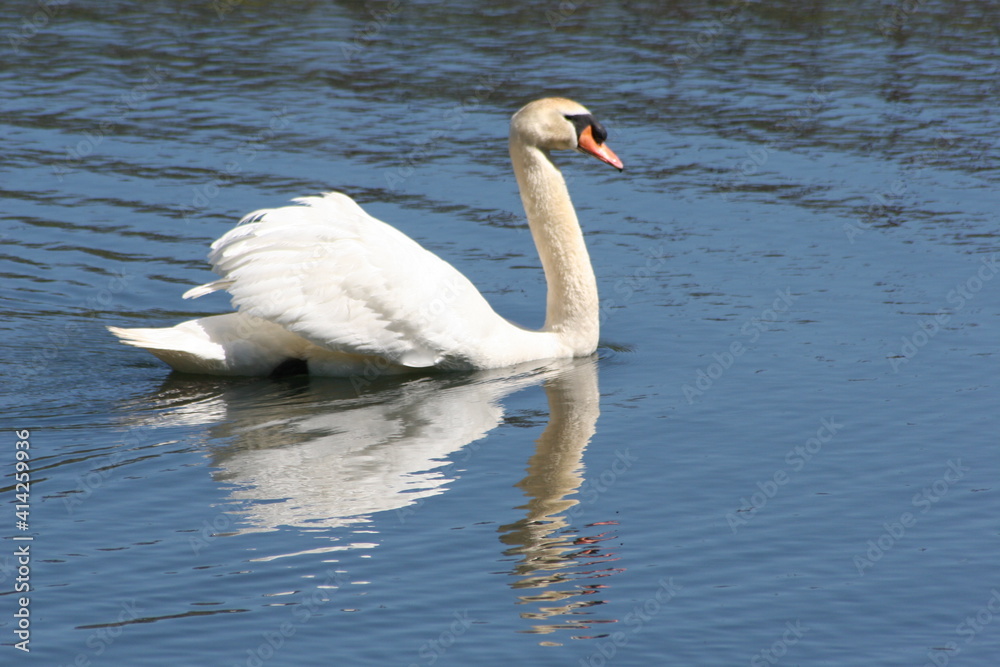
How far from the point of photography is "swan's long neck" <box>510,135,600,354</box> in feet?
34.6

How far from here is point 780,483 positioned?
819cm

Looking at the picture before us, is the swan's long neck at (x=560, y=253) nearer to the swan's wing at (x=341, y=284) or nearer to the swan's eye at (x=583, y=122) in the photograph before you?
the swan's eye at (x=583, y=122)

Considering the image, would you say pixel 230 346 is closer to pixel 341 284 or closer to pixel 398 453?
pixel 341 284

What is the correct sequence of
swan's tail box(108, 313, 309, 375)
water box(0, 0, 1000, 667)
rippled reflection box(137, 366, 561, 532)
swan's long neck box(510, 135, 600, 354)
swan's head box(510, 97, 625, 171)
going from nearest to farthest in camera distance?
water box(0, 0, 1000, 667) < rippled reflection box(137, 366, 561, 532) < swan's tail box(108, 313, 309, 375) < swan's head box(510, 97, 625, 171) < swan's long neck box(510, 135, 600, 354)

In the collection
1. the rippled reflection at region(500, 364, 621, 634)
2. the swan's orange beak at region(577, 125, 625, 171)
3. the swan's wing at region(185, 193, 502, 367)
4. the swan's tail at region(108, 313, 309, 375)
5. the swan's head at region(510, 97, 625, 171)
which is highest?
the swan's head at region(510, 97, 625, 171)

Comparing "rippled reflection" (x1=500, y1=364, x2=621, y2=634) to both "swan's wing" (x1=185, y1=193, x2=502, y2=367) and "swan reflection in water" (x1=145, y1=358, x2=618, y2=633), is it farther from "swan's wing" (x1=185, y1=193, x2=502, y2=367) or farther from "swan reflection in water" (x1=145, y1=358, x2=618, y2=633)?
"swan's wing" (x1=185, y1=193, x2=502, y2=367)

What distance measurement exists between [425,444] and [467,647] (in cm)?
253

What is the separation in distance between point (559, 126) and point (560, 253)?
92cm

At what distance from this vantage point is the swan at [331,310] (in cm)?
940

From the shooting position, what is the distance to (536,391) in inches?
388

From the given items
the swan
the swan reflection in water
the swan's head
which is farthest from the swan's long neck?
the swan

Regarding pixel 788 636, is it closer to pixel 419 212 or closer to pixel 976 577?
pixel 976 577

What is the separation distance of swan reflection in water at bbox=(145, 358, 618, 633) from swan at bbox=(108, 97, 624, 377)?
170mm

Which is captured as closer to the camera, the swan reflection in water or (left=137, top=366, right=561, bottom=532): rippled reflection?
the swan reflection in water
